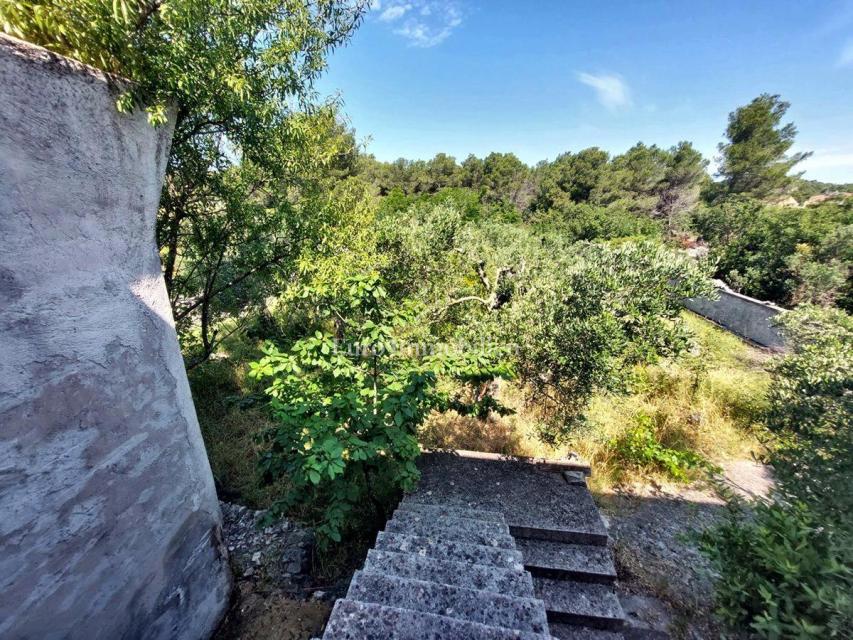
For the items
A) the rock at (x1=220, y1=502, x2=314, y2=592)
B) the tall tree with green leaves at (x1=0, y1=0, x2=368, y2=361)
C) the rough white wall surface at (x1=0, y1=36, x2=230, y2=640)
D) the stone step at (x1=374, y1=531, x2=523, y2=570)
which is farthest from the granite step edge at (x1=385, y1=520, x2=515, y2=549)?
the tall tree with green leaves at (x1=0, y1=0, x2=368, y2=361)

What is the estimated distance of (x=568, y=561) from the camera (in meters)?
3.17

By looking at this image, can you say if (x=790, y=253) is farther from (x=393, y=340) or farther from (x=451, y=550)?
(x=451, y=550)

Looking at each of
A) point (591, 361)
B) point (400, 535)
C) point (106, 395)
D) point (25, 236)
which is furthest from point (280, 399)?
point (591, 361)

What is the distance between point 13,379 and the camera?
137cm

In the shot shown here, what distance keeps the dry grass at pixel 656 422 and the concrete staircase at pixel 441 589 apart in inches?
91.9

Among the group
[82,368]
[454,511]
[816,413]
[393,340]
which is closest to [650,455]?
[816,413]

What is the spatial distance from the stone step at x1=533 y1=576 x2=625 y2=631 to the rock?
2.38 m

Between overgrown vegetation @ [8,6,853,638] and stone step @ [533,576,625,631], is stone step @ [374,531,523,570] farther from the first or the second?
stone step @ [533,576,625,631]

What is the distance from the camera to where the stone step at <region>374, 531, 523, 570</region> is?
2494mm

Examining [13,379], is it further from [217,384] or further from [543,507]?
[217,384]

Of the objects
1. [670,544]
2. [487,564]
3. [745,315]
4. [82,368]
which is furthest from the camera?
[745,315]

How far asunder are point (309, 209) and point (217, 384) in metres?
4.81

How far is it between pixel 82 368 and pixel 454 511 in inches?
128

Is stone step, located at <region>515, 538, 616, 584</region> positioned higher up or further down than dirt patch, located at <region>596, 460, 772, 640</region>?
higher up
